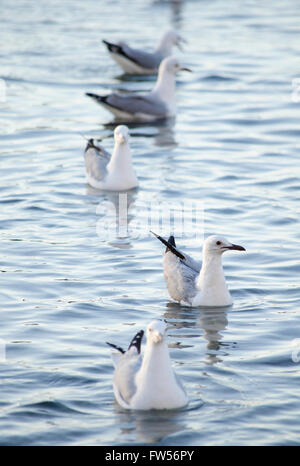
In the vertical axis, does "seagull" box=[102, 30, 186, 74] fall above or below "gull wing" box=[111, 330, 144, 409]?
above

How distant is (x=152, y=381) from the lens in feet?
25.9

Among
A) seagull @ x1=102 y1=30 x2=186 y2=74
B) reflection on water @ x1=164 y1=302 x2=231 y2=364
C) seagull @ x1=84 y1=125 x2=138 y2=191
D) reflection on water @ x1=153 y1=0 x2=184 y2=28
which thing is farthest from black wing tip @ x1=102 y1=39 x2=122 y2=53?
reflection on water @ x1=164 y1=302 x2=231 y2=364

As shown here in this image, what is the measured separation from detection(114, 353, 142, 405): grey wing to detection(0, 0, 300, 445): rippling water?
168 mm

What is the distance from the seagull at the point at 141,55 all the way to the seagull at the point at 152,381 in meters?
14.9

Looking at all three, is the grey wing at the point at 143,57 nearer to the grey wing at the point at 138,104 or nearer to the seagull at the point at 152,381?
the grey wing at the point at 138,104

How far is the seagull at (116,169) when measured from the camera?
591 inches

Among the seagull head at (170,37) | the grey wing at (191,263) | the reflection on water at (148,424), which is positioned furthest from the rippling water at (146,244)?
the seagull head at (170,37)

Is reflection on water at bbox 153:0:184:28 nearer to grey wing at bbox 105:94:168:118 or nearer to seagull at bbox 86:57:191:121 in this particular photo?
seagull at bbox 86:57:191:121

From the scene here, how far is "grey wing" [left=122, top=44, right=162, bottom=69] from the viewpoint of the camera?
2234 centimetres

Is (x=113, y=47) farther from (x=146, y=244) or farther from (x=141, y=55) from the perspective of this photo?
(x=146, y=244)

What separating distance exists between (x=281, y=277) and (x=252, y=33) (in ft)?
53.4

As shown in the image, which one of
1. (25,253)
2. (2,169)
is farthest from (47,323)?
(2,169)

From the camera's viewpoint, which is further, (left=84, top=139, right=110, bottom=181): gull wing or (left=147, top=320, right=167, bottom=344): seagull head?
(left=84, top=139, right=110, bottom=181): gull wing

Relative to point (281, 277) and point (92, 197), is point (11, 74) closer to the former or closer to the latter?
point (92, 197)
